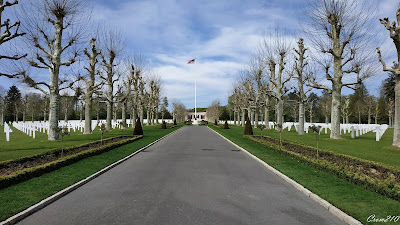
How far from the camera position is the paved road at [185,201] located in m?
4.92

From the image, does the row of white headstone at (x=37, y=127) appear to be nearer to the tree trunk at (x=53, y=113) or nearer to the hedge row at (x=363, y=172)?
the tree trunk at (x=53, y=113)

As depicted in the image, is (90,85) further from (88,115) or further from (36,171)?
(36,171)

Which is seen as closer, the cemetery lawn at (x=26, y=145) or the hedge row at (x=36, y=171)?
the hedge row at (x=36, y=171)

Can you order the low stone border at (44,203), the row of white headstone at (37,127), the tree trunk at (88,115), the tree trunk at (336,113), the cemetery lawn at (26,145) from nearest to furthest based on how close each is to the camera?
the low stone border at (44,203)
the cemetery lawn at (26,145)
the row of white headstone at (37,127)
the tree trunk at (336,113)
the tree trunk at (88,115)

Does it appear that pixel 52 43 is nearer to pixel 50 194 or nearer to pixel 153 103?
pixel 50 194

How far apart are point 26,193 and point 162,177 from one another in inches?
139

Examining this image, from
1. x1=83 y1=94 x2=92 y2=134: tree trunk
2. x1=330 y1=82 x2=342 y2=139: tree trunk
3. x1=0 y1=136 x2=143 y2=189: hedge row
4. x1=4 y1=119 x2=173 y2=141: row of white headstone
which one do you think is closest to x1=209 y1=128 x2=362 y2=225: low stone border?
x1=0 y1=136 x2=143 y2=189: hedge row

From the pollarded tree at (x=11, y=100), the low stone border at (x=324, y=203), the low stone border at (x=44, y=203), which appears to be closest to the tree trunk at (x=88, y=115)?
the low stone border at (x=44, y=203)

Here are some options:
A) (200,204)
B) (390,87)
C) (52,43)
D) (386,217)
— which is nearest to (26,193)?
(200,204)

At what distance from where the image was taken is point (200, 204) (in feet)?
18.9

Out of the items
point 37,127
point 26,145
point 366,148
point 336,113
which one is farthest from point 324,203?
point 37,127

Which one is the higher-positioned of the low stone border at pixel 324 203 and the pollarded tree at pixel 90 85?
the pollarded tree at pixel 90 85

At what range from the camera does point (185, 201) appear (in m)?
5.95

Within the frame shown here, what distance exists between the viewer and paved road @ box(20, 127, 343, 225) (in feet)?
16.1
